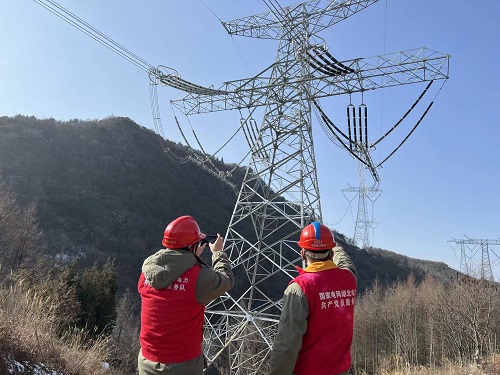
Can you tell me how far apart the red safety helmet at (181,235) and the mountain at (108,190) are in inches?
1469

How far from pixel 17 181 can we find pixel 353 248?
2457 inches

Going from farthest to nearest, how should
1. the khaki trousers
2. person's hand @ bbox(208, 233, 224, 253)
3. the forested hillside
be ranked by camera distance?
the forested hillside, person's hand @ bbox(208, 233, 224, 253), the khaki trousers

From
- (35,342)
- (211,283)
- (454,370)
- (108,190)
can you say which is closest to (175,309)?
(211,283)

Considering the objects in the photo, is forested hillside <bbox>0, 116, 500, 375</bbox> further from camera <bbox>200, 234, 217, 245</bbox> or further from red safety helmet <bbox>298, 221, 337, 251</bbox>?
A: red safety helmet <bbox>298, 221, 337, 251</bbox>

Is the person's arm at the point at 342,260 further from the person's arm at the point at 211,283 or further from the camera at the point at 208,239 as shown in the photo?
the camera at the point at 208,239

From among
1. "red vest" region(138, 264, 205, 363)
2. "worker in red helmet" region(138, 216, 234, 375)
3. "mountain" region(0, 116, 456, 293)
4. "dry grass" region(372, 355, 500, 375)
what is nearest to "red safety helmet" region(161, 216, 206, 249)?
"worker in red helmet" region(138, 216, 234, 375)

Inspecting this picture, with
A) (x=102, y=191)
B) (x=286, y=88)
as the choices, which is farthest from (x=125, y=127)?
(x=286, y=88)

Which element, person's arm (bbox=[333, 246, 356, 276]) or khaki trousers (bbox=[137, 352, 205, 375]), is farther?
person's arm (bbox=[333, 246, 356, 276])

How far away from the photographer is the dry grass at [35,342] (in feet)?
13.3

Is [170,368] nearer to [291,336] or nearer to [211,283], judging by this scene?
[211,283]

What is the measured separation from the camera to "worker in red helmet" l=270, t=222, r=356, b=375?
2498 millimetres

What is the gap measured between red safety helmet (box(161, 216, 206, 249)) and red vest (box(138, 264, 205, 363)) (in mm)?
240

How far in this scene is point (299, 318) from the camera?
2.49 meters

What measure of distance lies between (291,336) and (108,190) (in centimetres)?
6464
